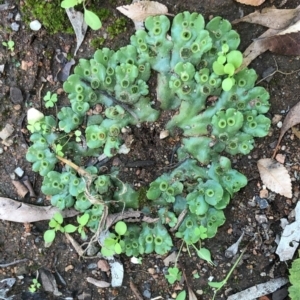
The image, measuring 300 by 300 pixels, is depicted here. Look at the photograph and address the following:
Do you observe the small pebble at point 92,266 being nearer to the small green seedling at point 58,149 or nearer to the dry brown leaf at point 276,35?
the small green seedling at point 58,149

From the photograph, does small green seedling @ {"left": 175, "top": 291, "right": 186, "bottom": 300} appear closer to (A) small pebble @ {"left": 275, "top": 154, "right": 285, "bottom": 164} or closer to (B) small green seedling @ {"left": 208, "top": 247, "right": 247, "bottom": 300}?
(B) small green seedling @ {"left": 208, "top": 247, "right": 247, "bottom": 300}

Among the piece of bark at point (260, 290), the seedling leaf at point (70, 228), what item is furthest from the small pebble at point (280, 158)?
the seedling leaf at point (70, 228)

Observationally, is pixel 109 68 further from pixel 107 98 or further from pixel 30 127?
pixel 30 127

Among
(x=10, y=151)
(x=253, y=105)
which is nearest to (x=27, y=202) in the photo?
(x=10, y=151)

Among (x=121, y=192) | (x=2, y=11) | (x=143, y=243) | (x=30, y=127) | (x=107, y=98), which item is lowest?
(x=143, y=243)

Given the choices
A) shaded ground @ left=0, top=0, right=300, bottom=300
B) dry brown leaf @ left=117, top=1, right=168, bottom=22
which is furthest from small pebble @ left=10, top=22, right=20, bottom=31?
dry brown leaf @ left=117, top=1, right=168, bottom=22

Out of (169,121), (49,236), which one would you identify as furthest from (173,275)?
(169,121)

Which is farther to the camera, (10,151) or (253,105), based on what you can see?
(10,151)
